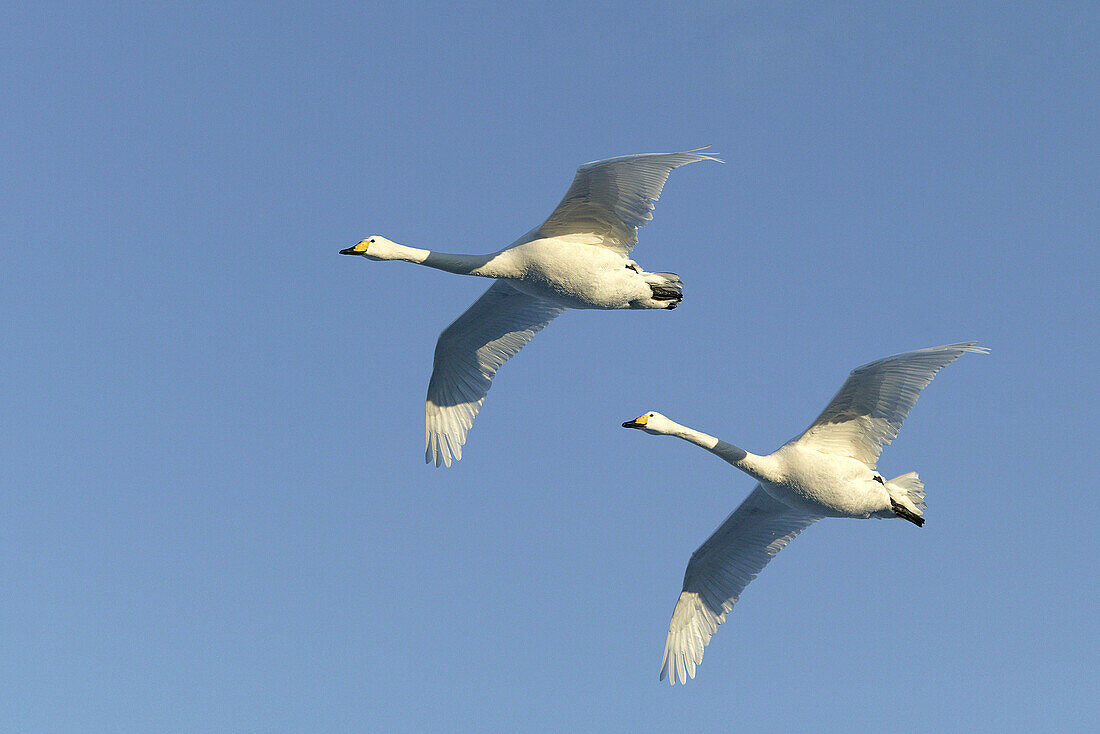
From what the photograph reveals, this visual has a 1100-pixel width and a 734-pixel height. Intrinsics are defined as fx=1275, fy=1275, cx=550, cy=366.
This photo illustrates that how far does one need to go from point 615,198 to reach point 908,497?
304 inches

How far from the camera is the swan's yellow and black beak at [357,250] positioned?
948 inches

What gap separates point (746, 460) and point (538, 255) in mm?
5362

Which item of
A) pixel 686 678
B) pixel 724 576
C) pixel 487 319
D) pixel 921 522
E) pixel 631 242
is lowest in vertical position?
pixel 686 678

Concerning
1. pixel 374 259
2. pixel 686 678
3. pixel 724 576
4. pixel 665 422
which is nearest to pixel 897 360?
pixel 665 422

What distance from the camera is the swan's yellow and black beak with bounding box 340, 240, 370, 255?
2408 cm

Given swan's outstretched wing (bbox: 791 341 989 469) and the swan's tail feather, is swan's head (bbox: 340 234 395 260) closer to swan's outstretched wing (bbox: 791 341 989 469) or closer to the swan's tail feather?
swan's outstretched wing (bbox: 791 341 989 469)

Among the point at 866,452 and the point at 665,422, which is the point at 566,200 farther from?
the point at 866,452

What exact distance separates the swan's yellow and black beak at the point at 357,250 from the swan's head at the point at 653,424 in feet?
19.5

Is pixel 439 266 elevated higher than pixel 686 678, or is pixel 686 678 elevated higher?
pixel 439 266

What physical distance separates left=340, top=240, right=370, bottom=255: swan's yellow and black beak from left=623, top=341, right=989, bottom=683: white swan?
5949 mm

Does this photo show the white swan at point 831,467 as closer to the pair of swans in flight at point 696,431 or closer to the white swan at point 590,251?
the pair of swans in flight at point 696,431

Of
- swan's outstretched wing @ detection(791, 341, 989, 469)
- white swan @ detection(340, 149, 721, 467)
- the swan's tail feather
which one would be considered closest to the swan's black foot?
the swan's tail feather

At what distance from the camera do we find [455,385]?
28.3m

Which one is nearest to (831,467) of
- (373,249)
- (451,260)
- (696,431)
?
(696,431)
